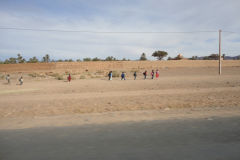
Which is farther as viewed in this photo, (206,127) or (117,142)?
(206,127)

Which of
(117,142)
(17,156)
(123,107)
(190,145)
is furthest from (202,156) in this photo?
(123,107)

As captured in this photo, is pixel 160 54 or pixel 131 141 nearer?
pixel 131 141

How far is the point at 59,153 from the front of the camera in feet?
18.3

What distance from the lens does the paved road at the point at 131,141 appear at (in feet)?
17.6

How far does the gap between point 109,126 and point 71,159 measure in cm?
279

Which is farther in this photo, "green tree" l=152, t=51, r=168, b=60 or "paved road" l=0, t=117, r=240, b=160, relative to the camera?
"green tree" l=152, t=51, r=168, b=60

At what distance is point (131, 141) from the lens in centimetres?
633

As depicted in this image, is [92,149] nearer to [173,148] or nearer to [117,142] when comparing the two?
[117,142]

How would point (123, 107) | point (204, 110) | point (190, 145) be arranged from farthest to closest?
1. point (123, 107)
2. point (204, 110)
3. point (190, 145)

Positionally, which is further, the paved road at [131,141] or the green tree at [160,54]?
the green tree at [160,54]

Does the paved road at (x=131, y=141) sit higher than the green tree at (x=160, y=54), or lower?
lower

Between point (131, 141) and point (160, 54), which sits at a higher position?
point (160, 54)

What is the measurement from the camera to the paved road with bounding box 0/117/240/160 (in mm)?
5379

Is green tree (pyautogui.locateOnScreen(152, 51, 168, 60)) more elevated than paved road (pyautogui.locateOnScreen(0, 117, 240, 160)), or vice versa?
green tree (pyautogui.locateOnScreen(152, 51, 168, 60))
